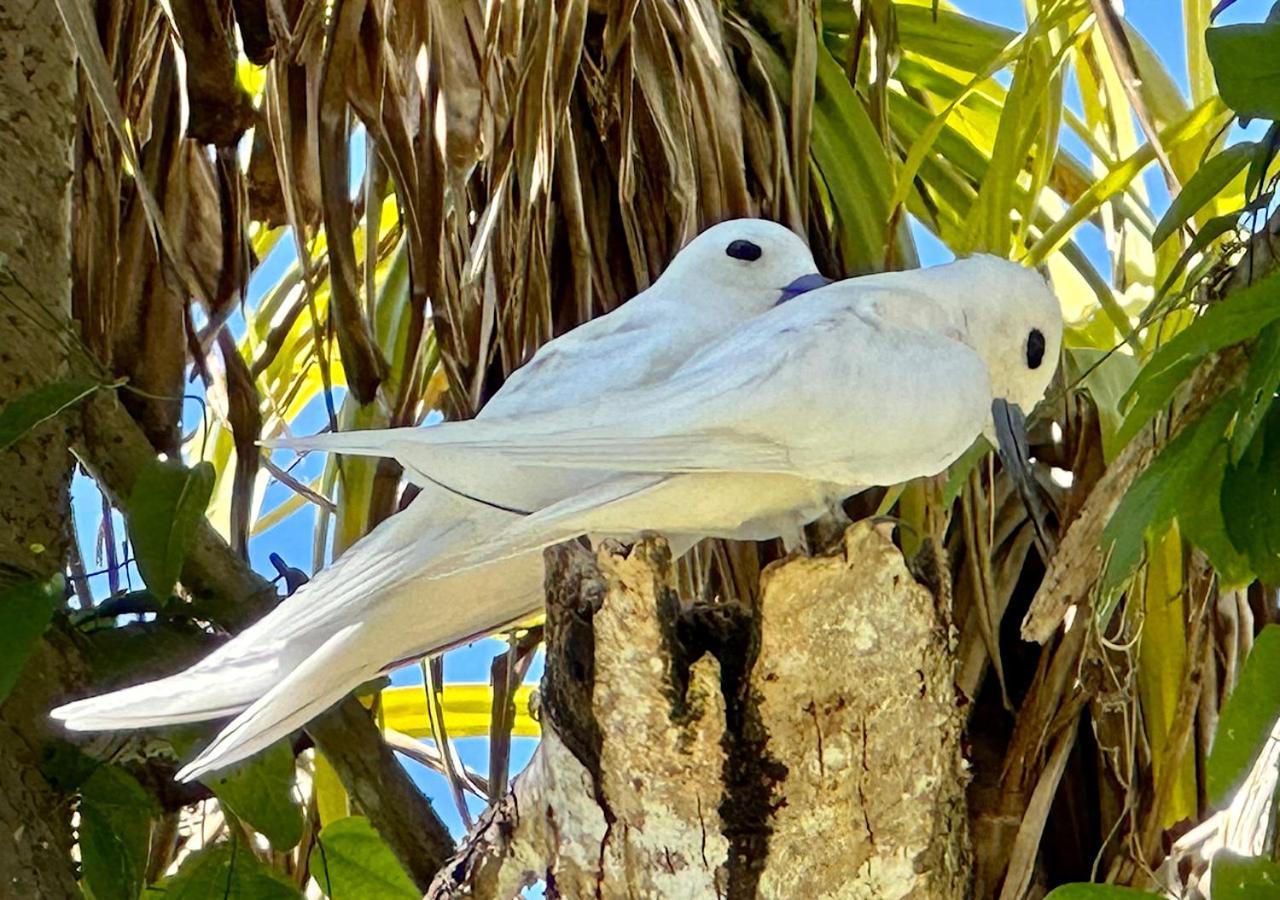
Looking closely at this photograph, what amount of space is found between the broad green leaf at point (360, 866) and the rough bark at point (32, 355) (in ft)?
0.77

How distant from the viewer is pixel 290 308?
207 centimetres

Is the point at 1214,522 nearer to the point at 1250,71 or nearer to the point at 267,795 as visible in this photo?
the point at 1250,71

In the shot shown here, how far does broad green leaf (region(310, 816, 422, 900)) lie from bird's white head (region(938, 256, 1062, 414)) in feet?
2.33

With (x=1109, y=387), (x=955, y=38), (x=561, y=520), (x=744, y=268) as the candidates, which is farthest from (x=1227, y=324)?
(x=955, y=38)

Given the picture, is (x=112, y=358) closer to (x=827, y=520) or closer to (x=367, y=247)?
(x=367, y=247)

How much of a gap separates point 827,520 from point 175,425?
0.87 meters

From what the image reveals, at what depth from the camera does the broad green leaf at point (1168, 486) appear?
3.18 feet

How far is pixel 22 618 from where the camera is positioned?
4.23ft

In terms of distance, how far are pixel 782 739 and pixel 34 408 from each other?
742 mm

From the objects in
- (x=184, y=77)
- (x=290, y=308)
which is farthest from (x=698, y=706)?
(x=290, y=308)

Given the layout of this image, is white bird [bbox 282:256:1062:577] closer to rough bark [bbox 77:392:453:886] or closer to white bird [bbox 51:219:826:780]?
white bird [bbox 51:219:826:780]

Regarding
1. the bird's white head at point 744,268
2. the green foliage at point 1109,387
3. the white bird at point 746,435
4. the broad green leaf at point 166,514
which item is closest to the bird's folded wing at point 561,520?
the white bird at point 746,435

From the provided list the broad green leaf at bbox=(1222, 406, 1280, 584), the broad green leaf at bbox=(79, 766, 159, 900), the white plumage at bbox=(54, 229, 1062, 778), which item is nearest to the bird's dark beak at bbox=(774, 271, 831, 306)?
the white plumage at bbox=(54, 229, 1062, 778)

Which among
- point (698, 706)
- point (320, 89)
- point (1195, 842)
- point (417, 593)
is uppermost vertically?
point (320, 89)
